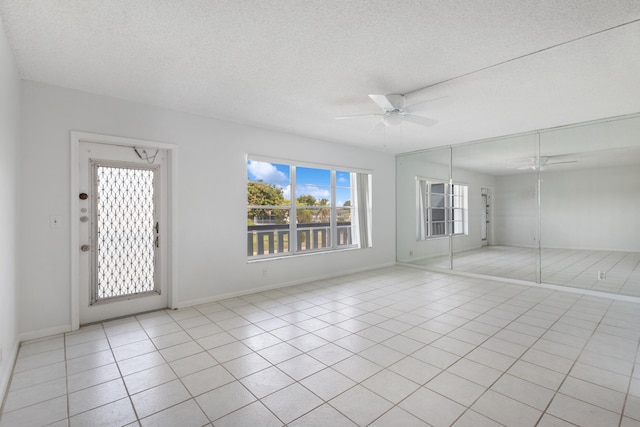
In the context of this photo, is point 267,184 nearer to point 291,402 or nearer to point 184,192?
point 184,192

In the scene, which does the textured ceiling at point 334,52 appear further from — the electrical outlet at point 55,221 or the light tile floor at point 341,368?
the light tile floor at point 341,368

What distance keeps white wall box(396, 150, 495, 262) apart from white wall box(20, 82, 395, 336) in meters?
1.06

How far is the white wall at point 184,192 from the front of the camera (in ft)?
10.1

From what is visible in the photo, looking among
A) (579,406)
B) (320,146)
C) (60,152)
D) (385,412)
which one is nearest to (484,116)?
(320,146)

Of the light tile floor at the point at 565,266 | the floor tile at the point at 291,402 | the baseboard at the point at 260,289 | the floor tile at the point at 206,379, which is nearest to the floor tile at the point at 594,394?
the floor tile at the point at 291,402

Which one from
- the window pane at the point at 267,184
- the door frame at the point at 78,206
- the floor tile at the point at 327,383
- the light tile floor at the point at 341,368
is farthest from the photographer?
the window pane at the point at 267,184

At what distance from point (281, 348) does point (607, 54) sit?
3832mm

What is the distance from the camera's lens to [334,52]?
8.30ft

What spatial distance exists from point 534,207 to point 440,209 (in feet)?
6.46

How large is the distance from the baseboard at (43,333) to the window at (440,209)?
20.8ft

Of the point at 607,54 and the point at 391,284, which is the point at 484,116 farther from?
the point at 391,284

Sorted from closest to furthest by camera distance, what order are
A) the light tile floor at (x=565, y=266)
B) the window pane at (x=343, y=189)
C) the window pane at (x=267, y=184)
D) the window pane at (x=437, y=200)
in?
1. the light tile floor at (x=565, y=266)
2. the window pane at (x=267, y=184)
3. the window pane at (x=343, y=189)
4. the window pane at (x=437, y=200)

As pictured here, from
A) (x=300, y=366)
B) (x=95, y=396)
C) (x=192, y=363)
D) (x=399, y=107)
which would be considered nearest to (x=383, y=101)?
(x=399, y=107)

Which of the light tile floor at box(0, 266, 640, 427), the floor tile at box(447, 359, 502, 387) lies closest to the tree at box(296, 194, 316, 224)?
the light tile floor at box(0, 266, 640, 427)
